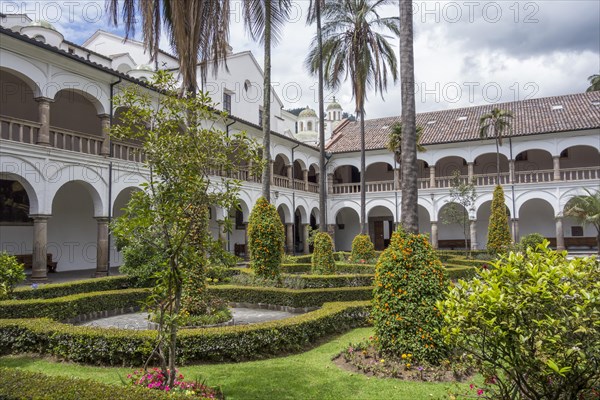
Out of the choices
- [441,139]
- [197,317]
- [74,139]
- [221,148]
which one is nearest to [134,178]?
[74,139]

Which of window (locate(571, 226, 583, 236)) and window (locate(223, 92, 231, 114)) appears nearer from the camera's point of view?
window (locate(223, 92, 231, 114))

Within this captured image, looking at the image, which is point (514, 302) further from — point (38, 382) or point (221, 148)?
point (38, 382)

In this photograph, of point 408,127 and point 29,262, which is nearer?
point 408,127

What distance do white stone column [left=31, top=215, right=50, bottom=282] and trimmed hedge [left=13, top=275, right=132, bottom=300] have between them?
2.96 m

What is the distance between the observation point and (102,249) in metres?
16.1

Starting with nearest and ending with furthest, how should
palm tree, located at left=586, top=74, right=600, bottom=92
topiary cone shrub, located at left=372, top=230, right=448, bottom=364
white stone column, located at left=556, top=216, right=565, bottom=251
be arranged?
topiary cone shrub, located at left=372, top=230, right=448, bottom=364 < white stone column, located at left=556, top=216, right=565, bottom=251 < palm tree, located at left=586, top=74, right=600, bottom=92

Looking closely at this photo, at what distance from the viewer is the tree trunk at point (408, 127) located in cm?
739

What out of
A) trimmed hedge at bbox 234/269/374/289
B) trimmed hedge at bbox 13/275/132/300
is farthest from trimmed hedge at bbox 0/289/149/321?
trimmed hedge at bbox 234/269/374/289

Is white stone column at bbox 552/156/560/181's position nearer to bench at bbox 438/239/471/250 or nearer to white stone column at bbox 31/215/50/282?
bench at bbox 438/239/471/250

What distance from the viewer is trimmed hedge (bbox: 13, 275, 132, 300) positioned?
9.98 meters

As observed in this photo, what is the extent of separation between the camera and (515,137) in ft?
89.6

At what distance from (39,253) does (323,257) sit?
9067 mm

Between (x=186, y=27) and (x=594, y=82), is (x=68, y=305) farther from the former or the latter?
(x=594, y=82)

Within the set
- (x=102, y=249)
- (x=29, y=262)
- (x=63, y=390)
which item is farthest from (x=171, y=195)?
(x=29, y=262)
